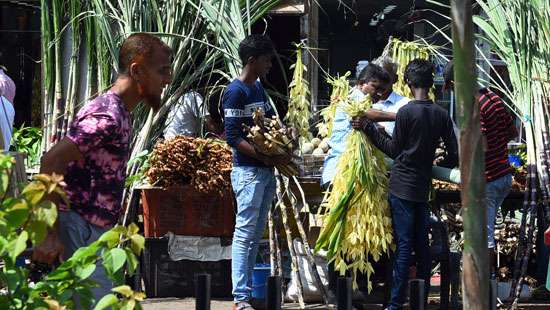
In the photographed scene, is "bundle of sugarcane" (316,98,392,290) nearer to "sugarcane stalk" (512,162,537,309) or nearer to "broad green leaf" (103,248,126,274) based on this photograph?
"sugarcane stalk" (512,162,537,309)

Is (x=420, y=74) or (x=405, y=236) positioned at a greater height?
(x=420, y=74)

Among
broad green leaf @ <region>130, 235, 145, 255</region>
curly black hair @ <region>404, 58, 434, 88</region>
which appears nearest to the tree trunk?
broad green leaf @ <region>130, 235, 145, 255</region>

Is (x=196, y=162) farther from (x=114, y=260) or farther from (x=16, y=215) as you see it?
(x=16, y=215)

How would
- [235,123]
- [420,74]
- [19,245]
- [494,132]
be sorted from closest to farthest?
[19,245] → [235,123] → [420,74] → [494,132]

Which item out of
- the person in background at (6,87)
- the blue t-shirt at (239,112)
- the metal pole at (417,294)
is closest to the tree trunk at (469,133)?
the metal pole at (417,294)

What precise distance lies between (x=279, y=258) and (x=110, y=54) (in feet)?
6.90

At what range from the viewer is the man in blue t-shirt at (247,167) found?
22.5 feet

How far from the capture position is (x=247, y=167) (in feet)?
22.6

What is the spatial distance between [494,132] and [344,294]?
292 centimetres

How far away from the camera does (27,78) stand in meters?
11.4

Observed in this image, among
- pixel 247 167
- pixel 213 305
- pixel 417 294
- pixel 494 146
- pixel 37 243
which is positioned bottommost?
pixel 213 305

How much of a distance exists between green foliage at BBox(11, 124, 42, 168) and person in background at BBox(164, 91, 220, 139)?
3.88 feet

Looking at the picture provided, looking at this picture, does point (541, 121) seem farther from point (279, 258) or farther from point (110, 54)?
point (110, 54)

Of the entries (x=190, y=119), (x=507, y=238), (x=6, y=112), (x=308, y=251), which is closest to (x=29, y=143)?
(x=190, y=119)
